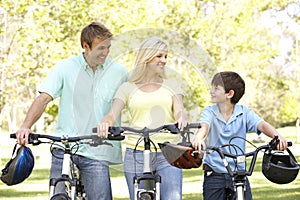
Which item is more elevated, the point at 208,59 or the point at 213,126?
the point at 208,59

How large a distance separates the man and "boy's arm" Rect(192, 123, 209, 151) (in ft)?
2.25

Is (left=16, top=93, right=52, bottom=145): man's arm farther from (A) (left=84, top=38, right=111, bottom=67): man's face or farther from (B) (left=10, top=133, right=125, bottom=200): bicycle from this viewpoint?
(A) (left=84, top=38, right=111, bottom=67): man's face

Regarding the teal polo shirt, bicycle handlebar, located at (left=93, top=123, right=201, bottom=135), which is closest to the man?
the teal polo shirt

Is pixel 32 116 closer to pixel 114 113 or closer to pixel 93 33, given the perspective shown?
pixel 114 113

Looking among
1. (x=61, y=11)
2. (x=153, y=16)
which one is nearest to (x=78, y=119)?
(x=61, y=11)

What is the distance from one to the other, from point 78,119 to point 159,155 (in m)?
0.70

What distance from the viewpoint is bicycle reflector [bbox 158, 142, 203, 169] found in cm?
525

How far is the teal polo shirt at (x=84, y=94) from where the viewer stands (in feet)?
19.6

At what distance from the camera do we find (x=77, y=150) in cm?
596

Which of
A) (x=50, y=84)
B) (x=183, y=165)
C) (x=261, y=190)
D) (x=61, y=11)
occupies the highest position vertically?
(x=61, y=11)

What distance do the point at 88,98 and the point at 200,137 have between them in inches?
35.3

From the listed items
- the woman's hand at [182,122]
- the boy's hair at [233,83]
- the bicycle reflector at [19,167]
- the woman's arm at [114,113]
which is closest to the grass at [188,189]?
the boy's hair at [233,83]

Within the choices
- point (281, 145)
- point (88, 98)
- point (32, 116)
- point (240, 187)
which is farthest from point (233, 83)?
point (32, 116)

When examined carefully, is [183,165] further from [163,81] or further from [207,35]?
[207,35]
